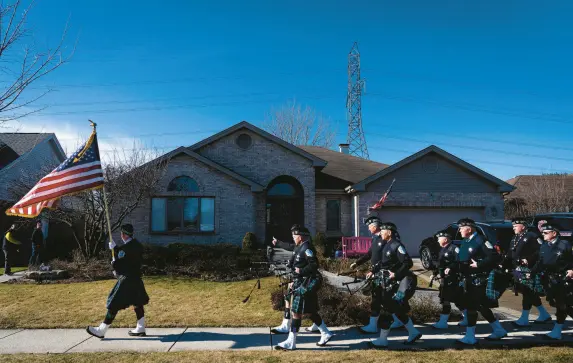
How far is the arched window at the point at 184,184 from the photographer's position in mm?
18688

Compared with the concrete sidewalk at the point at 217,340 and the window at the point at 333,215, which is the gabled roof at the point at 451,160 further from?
the concrete sidewalk at the point at 217,340

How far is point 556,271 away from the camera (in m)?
7.51

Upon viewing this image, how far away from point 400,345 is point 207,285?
5.99 metres

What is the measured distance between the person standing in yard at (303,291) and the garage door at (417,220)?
13.2m

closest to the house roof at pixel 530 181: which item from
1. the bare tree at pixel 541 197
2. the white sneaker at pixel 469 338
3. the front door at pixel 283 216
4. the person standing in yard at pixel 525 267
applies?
the bare tree at pixel 541 197

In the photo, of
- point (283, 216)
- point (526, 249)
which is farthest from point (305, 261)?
point (283, 216)

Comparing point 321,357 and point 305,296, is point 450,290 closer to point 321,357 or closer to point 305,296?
point 305,296

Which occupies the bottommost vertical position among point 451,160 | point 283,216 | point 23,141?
point 283,216

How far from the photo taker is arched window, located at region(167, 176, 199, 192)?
61.3ft

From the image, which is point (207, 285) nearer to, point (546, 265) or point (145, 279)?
Result: point (145, 279)

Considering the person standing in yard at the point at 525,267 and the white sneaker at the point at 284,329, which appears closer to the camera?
the white sneaker at the point at 284,329

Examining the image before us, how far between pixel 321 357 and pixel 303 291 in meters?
1.04

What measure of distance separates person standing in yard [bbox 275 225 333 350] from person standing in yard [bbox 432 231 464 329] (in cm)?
229

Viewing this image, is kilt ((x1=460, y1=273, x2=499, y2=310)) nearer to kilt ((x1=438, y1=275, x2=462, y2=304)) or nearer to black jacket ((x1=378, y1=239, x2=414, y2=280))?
kilt ((x1=438, y1=275, x2=462, y2=304))
